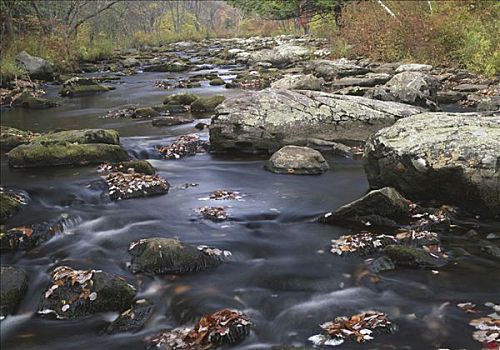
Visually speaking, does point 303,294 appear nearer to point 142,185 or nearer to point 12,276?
point 12,276

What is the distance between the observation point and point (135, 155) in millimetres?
10469

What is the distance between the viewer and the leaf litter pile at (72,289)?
4.69m

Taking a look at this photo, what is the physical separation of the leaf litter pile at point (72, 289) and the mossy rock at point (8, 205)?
2144 mm

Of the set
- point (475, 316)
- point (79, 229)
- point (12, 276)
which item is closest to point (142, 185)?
point (79, 229)

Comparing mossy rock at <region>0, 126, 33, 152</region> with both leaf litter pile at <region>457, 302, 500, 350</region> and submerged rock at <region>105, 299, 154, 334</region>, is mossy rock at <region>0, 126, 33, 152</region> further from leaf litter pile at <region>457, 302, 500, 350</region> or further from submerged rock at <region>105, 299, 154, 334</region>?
leaf litter pile at <region>457, 302, 500, 350</region>

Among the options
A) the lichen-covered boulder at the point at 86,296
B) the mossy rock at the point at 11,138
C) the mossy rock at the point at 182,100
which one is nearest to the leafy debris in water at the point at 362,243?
the lichen-covered boulder at the point at 86,296

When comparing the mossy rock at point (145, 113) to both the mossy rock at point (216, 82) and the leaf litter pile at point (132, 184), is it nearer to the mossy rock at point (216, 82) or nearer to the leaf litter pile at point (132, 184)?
the leaf litter pile at point (132, 184)

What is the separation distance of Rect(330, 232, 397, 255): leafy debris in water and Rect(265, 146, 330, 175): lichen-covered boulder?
2.83 metres

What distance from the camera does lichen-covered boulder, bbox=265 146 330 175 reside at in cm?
880

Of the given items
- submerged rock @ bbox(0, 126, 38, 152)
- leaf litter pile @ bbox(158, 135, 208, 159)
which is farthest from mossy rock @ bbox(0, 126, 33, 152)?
leaf litter pile @ bbox(158, 135, 208, 159)

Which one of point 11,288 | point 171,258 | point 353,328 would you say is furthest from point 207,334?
point 11,288

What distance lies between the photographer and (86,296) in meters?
4.71

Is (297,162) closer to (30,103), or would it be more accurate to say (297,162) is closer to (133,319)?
(133,319)

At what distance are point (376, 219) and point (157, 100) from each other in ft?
43.5
